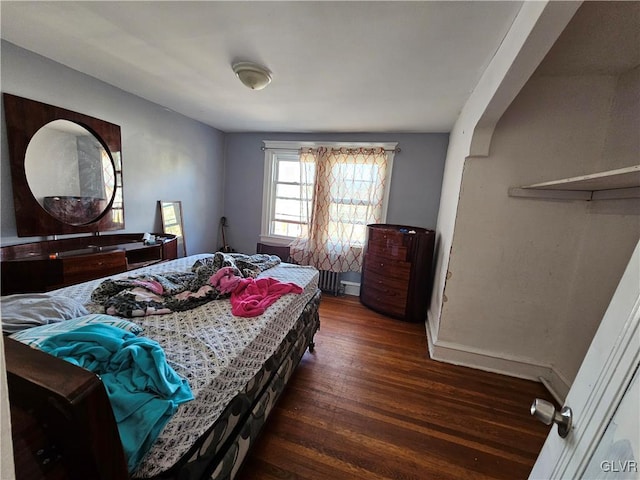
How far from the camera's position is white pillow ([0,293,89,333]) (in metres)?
0.95

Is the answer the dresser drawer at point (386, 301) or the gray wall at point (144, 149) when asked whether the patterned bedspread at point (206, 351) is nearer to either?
the gray wall at point (144, 149)

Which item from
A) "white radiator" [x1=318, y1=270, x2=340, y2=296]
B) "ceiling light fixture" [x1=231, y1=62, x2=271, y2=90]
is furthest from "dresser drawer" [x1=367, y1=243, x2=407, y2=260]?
"ceiling light fixture" [x1=231, y1=62, x2=271, y2=90]

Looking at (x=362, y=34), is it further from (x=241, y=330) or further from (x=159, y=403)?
(x=159, y=403)

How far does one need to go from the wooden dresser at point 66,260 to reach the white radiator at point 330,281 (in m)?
2.04

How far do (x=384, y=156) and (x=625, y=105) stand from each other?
2.06m

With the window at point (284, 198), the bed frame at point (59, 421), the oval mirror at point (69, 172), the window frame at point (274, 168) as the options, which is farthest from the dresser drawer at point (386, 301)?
the oval mirror at point (69, 172)

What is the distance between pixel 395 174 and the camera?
3.39 meters

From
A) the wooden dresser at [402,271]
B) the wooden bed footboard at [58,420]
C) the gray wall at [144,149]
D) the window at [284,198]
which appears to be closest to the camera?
the wooden bed footboard at [58,420]

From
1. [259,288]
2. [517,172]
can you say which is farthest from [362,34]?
[259,288]

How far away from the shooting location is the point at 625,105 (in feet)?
5.31

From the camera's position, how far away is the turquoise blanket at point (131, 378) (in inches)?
28.3

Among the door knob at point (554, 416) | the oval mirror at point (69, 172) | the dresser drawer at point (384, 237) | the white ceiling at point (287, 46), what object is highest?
the white ceiling at point (287, 46)

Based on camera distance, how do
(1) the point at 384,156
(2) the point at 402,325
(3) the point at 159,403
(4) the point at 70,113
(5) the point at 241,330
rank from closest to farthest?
1. (3) the point at 159,403
2. (5) the point at 241,330
3. (4) the point at 70,113
4. (2) the point at 402,325
5. (1) the point at 384,156

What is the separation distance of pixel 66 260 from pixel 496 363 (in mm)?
3437
